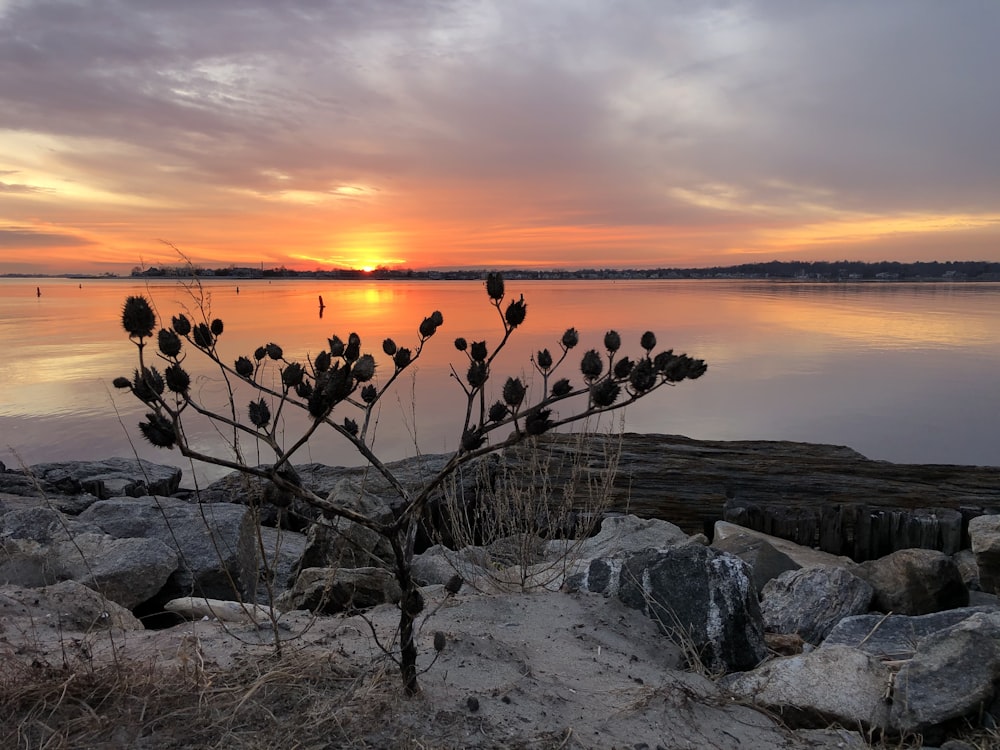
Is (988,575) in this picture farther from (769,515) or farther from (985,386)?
(985,386)

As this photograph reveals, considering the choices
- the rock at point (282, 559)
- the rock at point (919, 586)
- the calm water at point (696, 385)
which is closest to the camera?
the rock at point (919, 586)

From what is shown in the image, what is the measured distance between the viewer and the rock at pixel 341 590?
15.0ft

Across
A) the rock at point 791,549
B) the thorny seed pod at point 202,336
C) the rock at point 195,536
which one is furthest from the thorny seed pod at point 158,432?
the rock at point 791,549

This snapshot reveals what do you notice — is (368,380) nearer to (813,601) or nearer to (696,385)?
(813,601)

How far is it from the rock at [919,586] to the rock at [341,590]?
374 cm

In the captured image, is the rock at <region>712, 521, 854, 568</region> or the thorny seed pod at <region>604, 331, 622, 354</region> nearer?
the thorny seed pod at <region>604, 331, 622, 354</region>

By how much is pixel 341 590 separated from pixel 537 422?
288 cm

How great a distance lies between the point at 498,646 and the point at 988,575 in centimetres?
471

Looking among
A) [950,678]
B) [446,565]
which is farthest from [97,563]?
[950,678]

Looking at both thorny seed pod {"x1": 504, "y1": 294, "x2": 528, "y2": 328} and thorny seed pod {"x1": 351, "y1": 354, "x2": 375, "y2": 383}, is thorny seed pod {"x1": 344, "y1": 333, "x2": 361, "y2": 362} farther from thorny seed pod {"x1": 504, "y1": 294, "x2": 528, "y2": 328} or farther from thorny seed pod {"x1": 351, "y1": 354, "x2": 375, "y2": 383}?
thorny seed pod {"x1": 504, "y1": 294, "x2": 528, "y2": 328}

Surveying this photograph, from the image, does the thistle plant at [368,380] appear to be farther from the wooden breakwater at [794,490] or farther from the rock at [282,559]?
the wooden breakwater at [794,490]

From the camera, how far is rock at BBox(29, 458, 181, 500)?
8.94 meters

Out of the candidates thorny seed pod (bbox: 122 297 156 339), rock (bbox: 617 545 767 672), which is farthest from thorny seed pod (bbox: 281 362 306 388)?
rock (bbox: 617 545 767 672)

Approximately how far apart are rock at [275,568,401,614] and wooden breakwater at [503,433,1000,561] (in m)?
2.65
